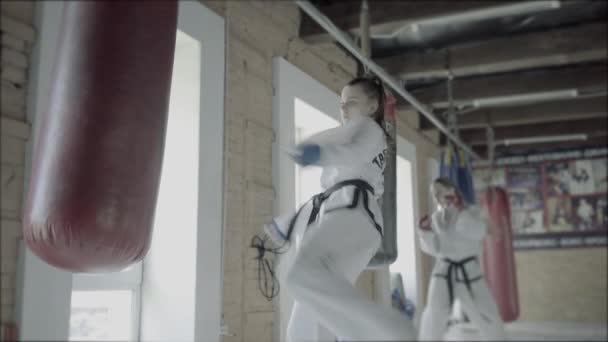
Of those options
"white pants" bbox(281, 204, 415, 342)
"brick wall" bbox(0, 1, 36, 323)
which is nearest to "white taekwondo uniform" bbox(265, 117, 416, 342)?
"white pants" bbox(281, 204, 415, 342)

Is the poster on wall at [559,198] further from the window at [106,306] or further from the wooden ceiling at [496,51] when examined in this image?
the window at [106,306]

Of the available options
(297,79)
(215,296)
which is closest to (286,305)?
(215,296)

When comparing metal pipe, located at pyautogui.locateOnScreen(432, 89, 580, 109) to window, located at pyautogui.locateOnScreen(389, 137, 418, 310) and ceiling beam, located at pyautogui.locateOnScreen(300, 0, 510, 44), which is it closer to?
window, located at pyautogui.locateOnScreen(389, 137, 418, 310)

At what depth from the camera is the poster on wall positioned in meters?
8.83

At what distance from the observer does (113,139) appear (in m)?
1.66

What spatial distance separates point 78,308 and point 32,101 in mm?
1131

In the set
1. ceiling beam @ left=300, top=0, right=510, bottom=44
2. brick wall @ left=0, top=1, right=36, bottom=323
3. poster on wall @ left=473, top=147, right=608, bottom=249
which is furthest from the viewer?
poster on wall @ left=473, top=147, right=608, bottom=249

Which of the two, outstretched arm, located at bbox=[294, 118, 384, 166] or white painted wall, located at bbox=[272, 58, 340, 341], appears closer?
outstretched arm, located at bbox=[294, 118, 384, 166]

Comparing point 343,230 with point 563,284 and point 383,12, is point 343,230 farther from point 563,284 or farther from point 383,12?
point 563,284

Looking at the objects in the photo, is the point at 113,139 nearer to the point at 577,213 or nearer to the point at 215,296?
the point at 215,296

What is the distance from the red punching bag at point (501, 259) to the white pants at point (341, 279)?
515cm

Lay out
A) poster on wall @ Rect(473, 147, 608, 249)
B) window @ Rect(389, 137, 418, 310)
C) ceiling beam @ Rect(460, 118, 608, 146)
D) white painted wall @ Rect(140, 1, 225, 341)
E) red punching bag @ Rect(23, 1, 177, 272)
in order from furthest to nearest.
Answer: poster on wall @ Rect(473, 147, 608, 249) < ceiling beam @ Rect(460, 118, 608, 146) < window @ Rect(389, 137, 418, 310) < white painted wall @ Rect(140, 1, 225, 341) < red punching bag @ Rect(23, 1, 177, 272)

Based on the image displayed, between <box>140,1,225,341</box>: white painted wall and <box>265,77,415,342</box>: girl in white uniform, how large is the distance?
78cm

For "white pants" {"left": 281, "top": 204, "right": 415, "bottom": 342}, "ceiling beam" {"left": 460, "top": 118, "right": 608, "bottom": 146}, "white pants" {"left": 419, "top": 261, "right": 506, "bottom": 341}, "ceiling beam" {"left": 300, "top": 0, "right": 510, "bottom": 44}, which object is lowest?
"white pants" {"left": 419, "top": 261, "right": 506, "bottom": 341}
